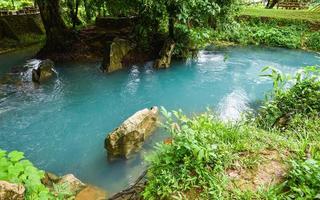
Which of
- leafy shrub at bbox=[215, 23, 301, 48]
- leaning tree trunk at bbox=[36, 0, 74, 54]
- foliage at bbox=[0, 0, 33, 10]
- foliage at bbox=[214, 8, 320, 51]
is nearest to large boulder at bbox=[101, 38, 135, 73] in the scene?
leaning tree trunk at bbox=[36, 0, 74, 54]

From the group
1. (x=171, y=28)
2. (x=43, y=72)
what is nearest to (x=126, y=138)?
(x=43, y=72)

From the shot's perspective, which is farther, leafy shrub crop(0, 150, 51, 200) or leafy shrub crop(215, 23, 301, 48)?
leafy shrub crop(215, 23, 301, 48)

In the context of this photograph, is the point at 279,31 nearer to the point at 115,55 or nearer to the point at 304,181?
the point at 115,55

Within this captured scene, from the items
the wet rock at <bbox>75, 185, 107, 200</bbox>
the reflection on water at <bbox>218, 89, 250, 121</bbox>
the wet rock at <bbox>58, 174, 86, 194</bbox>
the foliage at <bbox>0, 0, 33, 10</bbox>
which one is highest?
the foliage at <bbox>0, 0, 33, 10</bbox>

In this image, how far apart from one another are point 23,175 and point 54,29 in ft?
33.1

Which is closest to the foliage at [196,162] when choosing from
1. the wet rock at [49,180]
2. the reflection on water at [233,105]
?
the wet rock at [49,180]

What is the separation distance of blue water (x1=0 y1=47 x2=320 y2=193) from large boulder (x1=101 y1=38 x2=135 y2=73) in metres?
0.38

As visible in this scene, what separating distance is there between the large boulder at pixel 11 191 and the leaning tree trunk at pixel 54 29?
9.94m

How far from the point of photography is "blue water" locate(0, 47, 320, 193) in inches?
198

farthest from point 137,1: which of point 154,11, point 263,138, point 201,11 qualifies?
point 263,138

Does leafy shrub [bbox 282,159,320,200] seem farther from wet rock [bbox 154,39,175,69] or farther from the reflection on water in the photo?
wet rock [bbox 154,39,175,69]

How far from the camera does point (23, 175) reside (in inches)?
105

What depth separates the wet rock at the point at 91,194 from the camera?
4059 mm

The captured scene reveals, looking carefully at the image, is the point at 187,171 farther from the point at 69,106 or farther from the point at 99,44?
the point at 99,44
